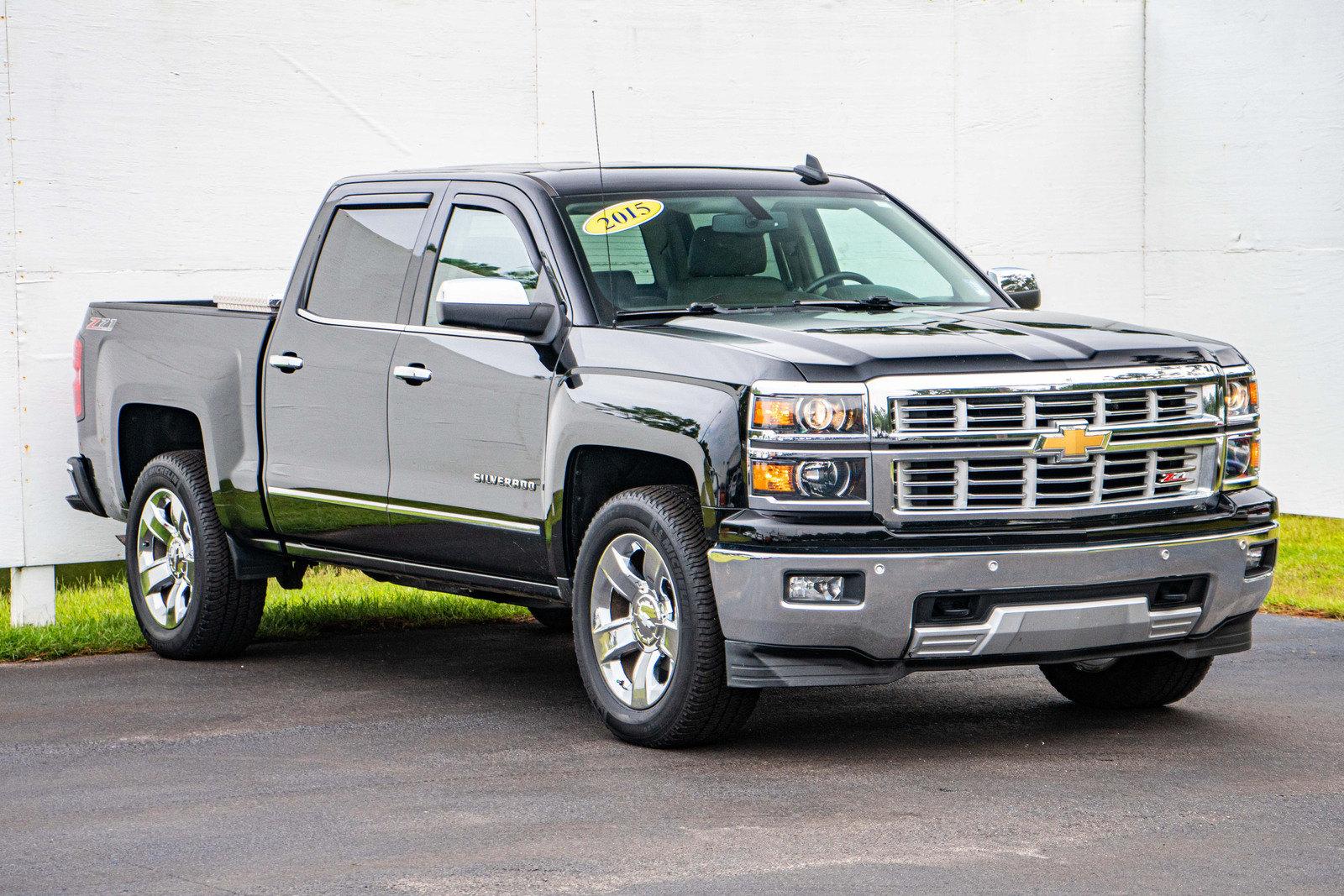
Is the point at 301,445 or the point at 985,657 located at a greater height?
the point at 301,445

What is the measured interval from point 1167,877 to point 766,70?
28.9ft

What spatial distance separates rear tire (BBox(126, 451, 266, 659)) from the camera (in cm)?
818

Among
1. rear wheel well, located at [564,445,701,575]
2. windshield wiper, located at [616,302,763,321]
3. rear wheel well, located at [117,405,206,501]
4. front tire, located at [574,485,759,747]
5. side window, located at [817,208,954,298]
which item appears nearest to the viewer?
front tire, located at [574,485,759,747]

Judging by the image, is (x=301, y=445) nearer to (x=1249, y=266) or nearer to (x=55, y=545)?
(x=55, y=545)

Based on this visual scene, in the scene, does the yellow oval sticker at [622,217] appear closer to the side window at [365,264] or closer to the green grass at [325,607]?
the side window at [365,264]

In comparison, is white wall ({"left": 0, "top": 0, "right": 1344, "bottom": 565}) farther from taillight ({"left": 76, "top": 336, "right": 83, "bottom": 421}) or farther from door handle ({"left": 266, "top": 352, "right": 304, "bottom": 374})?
door handle ({"left": 266, "top": 352, "right": 304, "bottom": 374})

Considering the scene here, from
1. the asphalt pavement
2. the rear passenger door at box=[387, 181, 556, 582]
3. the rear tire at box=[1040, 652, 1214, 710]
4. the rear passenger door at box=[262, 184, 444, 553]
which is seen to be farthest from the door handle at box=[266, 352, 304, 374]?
the rear tire at box=[1040, 652, 1214, 710]

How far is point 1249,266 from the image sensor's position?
1326 centimetres

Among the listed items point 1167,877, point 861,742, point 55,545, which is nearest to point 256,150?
point 55,545

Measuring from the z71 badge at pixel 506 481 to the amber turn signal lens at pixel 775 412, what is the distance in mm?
1197

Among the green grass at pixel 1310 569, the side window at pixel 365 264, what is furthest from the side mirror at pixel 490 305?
the green grass at pixel 1310 569

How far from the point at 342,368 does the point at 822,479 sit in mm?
2523

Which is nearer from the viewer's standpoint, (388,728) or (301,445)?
(388,728)

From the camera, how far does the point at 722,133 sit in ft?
40.5
